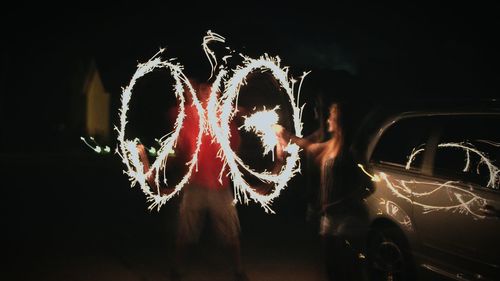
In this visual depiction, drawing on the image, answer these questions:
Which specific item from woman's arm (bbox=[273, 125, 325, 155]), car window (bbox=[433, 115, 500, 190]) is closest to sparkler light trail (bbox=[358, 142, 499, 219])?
car window (bbox=[433, 115, 500, 190])

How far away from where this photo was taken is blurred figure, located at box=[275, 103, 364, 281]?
6715 mm

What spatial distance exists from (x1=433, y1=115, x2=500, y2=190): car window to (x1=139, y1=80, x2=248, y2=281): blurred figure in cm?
223

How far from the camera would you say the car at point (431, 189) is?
5.12 meters

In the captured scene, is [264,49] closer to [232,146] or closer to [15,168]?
[15,168]

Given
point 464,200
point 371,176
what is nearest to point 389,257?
point 371,176

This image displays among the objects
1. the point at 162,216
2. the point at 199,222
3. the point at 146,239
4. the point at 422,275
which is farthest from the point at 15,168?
the point at 422,275

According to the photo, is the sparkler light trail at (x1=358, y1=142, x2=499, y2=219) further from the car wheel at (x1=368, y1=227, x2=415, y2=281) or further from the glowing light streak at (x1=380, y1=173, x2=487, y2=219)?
the car wheel at (x1=368, y1=227, x2=415, y2=281)

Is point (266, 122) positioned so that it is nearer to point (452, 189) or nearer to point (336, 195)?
point (336, 195)

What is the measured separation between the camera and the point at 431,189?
566cm

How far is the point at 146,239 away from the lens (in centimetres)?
916

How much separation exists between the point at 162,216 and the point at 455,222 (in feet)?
22.6

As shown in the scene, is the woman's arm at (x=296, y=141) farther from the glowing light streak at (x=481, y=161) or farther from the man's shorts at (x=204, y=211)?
the glowing light streak at (x=481, y=161)

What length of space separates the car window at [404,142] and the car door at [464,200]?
0.22 m

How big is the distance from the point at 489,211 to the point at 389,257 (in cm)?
150
